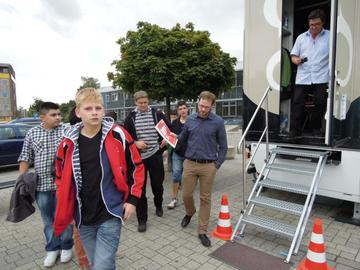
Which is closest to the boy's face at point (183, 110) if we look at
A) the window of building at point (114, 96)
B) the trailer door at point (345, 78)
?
the trailer door at point (345, 78)

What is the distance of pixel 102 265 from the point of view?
203 cm

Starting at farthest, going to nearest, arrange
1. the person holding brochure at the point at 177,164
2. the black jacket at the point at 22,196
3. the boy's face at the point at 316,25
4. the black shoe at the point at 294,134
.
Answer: the person holding brochure at the point at 177,164 → the black shoe at the point at 294,134 → the boy's face at the point at 316,25 → the black jacket at the point at 22,196

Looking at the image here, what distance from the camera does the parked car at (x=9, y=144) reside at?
881 centimetres

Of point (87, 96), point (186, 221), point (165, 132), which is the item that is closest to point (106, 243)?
point (87, 96)

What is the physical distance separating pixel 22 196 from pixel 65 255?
2.67 ft

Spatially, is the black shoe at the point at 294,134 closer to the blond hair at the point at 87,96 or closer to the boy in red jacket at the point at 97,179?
the boy in red jacket at the point at 97,179

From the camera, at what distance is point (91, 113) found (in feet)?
6.56

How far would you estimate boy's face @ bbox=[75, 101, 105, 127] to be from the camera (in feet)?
6.55

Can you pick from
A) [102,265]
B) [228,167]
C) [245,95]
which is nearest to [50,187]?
[102,265]

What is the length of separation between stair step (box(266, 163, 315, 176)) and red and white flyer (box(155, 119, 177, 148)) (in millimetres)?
1437

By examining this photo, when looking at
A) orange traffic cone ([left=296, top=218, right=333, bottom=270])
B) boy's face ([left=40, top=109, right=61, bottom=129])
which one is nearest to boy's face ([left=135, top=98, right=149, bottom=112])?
boy's face ([left=40, top=109, right=61, bottom=129])

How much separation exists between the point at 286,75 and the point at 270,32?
2.47ft

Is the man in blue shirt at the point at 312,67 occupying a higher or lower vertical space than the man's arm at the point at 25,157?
higher

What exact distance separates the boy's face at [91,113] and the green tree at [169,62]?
439cm
